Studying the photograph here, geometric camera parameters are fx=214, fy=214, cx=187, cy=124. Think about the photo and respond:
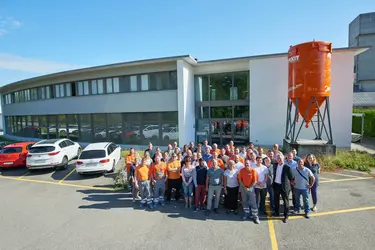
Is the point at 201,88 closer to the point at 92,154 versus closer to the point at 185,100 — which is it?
the point at 185,100

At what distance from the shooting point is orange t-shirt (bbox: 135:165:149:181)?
645cm

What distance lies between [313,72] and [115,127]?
562 inches

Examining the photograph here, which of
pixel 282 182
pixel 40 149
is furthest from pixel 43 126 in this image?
pixel 282 182

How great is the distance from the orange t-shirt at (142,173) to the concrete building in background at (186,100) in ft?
27.4

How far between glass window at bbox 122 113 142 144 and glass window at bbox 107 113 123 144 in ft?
1.39

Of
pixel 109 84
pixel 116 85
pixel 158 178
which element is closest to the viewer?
pixel 158 178

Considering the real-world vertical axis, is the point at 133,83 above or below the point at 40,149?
above

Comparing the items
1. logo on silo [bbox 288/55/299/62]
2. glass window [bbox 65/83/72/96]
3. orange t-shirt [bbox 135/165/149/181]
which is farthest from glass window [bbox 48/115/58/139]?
logo on silo [bbox 288/55/299/62]

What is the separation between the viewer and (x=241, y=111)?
15555 mm

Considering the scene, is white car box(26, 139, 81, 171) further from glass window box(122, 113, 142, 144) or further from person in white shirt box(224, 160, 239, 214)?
person in white shirt box(224, 160, 239, 214)

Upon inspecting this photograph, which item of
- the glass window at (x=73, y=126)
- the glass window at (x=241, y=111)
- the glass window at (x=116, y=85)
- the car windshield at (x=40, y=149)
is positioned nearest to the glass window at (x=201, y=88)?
the glass window at (x=241, y=111)

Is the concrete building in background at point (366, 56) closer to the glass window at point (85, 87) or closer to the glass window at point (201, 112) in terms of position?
the glass window at point (201, 112)

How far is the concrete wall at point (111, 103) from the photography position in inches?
608

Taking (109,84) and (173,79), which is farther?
(109,84)
